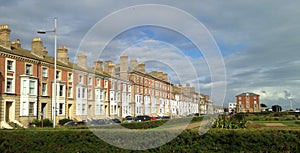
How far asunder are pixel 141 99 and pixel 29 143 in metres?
46.5

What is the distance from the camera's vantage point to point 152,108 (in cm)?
6788

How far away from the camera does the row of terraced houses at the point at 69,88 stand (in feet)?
123

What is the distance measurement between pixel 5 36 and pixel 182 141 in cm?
3206

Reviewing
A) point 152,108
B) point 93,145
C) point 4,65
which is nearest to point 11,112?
point 4,65

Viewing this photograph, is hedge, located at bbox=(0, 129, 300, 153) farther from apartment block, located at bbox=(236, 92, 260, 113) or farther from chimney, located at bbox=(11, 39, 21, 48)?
apartment block, located at bbox=(236, 92, 260, 113)

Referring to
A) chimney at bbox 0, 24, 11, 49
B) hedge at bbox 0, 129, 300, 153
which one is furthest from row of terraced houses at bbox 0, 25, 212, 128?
hedge at bbox 0, 129, 300, 153

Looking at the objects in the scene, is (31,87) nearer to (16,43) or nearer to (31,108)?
(31,108)

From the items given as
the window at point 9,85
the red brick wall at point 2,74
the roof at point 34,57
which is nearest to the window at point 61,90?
the roof at point 34,57

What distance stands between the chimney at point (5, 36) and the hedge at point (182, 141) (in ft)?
83.2

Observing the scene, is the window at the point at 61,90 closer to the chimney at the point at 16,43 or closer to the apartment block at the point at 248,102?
the chimney at the point at 16,43

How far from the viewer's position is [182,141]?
543 inches

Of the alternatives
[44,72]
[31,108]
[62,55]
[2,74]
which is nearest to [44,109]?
[31,108]

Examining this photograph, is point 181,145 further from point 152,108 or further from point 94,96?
point 152,108

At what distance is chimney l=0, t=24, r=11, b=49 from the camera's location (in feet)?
125
